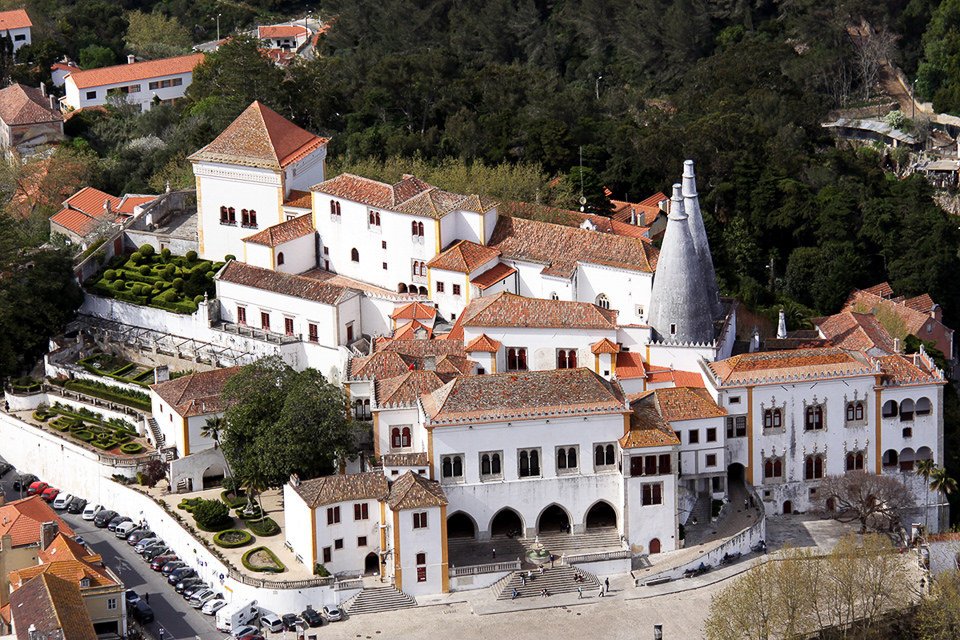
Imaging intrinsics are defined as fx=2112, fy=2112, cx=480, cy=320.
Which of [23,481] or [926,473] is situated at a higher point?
[926,473]

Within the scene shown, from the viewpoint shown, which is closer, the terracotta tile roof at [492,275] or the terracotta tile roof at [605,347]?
the terracotta tile roof at [605,347]

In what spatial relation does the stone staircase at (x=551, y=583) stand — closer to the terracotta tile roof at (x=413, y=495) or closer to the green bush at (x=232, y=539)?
the terracotta tile roof at (x=413, y=495)

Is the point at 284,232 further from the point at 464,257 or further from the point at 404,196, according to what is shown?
the point at 464,257

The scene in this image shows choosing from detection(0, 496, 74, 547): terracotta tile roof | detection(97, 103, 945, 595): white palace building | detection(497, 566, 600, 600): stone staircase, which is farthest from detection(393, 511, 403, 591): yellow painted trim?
detection(0, 496, 74, 547): terracotta tile roof

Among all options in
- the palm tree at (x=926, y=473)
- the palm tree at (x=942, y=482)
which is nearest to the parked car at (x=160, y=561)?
the palm tree at (x=926, y=473)

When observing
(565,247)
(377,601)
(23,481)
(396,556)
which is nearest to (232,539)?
(377,601)

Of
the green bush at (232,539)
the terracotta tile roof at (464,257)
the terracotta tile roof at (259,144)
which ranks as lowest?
the green bush at (232,539)
